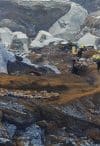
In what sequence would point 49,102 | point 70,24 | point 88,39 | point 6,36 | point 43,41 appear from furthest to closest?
1. point 70,24
2. point 6,36
3. point 88,39
4. point 43,41
5. point 49,102

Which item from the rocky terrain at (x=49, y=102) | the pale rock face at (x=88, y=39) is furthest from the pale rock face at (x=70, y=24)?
the rocky terrain at (x=49, y=102)

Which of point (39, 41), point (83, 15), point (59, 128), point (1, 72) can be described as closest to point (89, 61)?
point (1, 72)

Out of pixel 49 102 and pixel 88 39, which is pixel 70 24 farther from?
pixel 49 102

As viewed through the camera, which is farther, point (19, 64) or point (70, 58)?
point (70, 58)

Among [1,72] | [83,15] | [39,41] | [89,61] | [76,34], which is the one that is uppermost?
[83,15]

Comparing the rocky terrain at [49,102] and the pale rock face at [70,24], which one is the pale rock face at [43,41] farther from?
the rocky terrain at [49,102]

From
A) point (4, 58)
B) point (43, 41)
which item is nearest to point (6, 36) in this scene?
point (43, 41)

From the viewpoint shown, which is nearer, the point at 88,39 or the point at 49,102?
the point at 49,102

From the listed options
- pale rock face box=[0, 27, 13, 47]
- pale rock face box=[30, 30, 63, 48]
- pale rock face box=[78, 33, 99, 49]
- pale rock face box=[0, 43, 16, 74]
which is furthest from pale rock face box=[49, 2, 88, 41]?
pale rock face box=[0, 43, 16, 74]

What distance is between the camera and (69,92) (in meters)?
22.5

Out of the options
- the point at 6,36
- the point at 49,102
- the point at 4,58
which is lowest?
the point at 49,102

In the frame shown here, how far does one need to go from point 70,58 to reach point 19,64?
643cm

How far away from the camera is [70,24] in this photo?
56.2 meters

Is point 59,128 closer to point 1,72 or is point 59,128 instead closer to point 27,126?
point 27,126
